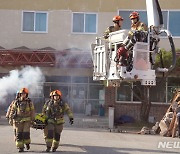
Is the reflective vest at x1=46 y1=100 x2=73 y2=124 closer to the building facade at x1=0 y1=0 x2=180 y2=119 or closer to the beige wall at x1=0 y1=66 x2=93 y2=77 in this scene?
the building facade at x1=0 y1=0 x2=180 y2=119

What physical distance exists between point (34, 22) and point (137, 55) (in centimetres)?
1572

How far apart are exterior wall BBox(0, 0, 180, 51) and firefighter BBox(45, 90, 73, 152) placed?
10832mm

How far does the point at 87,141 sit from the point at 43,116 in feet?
9.37

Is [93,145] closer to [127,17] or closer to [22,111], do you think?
[22,111]

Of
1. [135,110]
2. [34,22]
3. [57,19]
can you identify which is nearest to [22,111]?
[135,110]

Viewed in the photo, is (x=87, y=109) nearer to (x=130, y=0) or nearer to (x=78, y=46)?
(x=78, y=46)

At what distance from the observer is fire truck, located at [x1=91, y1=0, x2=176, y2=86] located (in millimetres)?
7594

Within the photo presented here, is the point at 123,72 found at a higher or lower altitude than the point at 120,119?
higher

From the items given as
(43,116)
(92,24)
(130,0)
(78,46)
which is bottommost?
(43,116)

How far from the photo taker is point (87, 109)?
22000mm

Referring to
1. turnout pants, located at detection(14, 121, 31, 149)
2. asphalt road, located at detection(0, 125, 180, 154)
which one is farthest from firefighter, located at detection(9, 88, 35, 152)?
asphalt road, located at detection(0, 125, 180, 154)

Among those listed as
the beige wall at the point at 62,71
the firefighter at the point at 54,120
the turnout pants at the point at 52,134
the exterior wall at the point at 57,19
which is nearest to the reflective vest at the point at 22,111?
the firefighter at the point at 54,120

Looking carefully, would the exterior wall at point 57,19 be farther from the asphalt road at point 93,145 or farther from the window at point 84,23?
the asphalt road at point 93,145

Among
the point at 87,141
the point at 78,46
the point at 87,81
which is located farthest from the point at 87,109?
the point at 87,141
